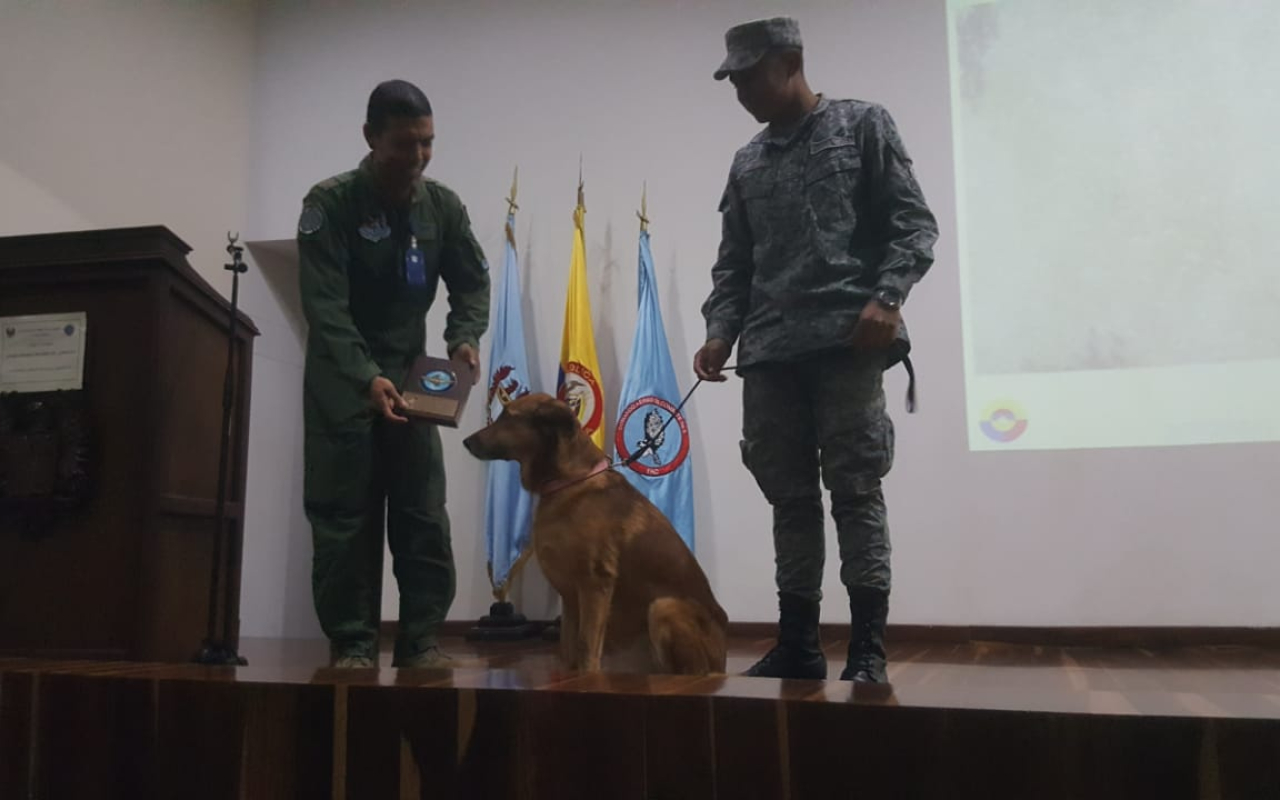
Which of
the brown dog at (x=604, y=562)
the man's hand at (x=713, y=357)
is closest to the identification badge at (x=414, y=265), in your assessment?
the brown dog at (x=604, y=562)

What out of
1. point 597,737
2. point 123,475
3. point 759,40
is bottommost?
point 597,737

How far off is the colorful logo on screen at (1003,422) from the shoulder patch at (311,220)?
293cm

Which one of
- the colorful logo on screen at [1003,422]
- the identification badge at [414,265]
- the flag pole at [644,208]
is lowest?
the colorful logo on screen at [1003,422]

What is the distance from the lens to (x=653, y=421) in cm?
401

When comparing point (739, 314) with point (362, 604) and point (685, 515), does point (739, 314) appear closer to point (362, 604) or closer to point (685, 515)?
point (362, 604)

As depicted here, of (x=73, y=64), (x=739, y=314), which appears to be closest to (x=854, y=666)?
(x=739, y=314)

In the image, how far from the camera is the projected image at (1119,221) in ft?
11.8

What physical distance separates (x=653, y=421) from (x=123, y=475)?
226 centimetres

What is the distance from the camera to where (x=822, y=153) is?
179 centimetres

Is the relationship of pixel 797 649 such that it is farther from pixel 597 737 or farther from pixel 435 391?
pixel 435 391

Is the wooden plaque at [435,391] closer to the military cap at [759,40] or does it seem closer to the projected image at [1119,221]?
the military cap at [759,40]

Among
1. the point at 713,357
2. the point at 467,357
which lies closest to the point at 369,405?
the point at 467,357

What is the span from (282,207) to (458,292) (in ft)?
9.83

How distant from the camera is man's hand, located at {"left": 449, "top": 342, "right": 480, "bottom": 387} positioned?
2.05m
